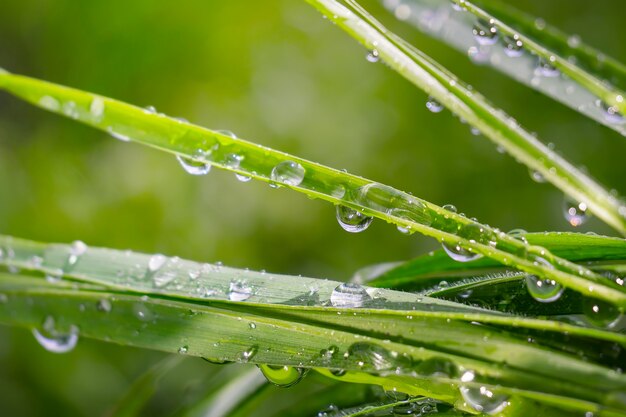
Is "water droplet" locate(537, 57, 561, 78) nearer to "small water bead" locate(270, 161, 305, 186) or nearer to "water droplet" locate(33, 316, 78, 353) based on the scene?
"small water bead" locate(270, 161, 305, 186)

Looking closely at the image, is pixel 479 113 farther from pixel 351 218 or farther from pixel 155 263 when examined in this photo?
pixel 155 263

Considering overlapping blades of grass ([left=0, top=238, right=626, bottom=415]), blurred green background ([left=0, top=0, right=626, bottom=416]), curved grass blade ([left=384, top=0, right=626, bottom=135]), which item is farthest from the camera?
blurred green background ([left=0, top=0, right=626, bottom=416])

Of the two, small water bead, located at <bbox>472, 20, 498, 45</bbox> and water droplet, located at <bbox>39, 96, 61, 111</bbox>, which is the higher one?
small water bead, located at <bbox>472, 20, 498, 45</bbox>

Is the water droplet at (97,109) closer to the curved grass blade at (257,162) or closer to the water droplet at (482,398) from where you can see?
→ the curved grass blade at (257,162)

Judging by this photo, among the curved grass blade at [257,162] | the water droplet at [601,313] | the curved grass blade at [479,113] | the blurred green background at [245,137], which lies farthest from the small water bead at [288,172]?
the blurred green background at [245,137]

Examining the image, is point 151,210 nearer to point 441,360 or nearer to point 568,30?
point 568,30

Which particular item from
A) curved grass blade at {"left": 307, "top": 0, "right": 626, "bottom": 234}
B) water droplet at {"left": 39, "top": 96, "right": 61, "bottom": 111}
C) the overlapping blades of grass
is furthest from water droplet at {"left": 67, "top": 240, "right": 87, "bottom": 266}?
curved grass blade at {"left": 307, "top": 0, "right": 626, "bottom": 234}

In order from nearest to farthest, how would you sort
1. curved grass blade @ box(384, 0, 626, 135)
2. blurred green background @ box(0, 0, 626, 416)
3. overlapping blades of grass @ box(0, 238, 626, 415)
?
overlapping blades of grass @ box(0, 238, 626, 415) < curved grass blade @ box(384, 0, 626, 135) < blurred green background @ box(0, 0, 626, 416)
